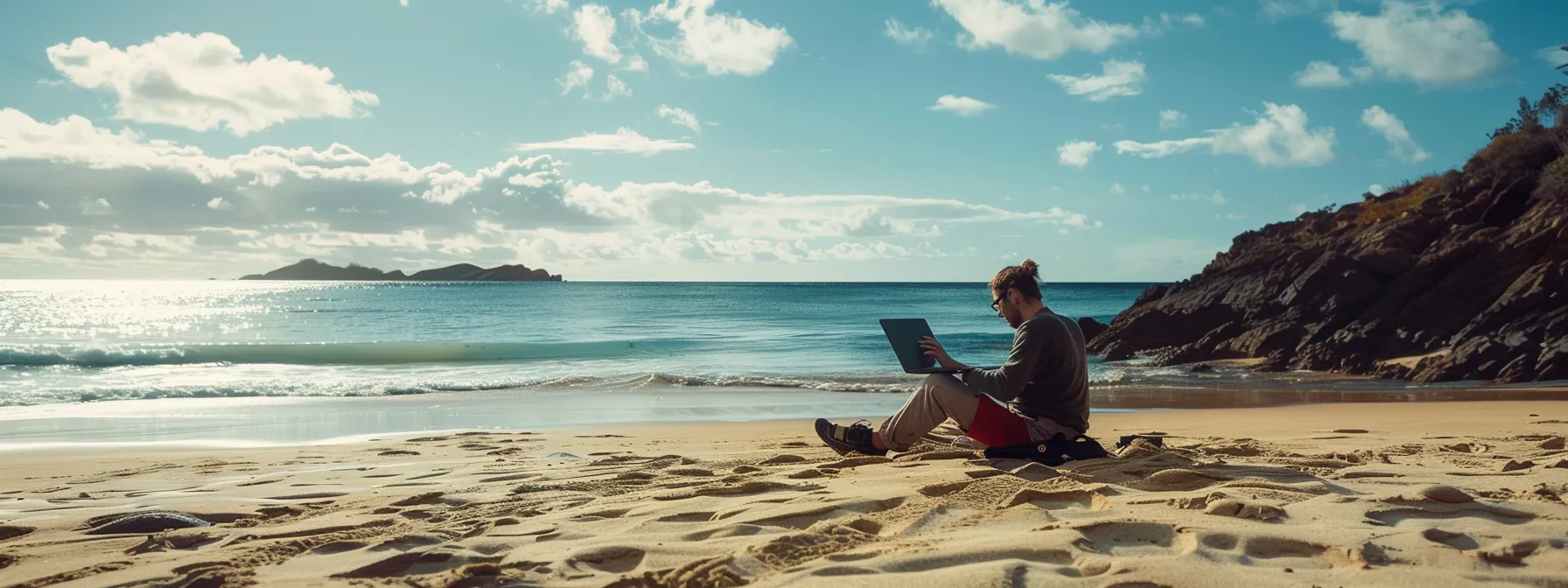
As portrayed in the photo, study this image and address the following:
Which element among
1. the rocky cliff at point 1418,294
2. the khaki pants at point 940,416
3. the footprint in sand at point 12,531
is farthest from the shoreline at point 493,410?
the footprint in sand at point 12,531

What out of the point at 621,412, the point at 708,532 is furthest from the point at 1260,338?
the point at 708,532

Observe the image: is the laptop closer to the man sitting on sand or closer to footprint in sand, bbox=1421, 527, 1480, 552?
the man sitting on sand

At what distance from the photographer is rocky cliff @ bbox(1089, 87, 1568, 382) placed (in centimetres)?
1598

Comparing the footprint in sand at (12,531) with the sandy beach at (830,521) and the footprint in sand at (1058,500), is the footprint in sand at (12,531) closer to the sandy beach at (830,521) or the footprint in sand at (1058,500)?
the sandy beach at (830,521)

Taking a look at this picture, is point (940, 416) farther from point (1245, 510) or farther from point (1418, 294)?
point (1418, 294)

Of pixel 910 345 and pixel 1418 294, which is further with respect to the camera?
pixel 1418 294

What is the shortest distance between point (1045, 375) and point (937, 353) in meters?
0.64

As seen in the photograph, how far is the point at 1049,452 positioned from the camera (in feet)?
18.1

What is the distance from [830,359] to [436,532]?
20302mm

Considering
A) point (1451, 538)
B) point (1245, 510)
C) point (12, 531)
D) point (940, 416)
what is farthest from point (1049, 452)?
point (12, 531)

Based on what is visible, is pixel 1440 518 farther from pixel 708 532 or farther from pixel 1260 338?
pixel 1260 338

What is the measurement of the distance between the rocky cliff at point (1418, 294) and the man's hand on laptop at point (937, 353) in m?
13.6

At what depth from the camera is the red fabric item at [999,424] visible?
5.58 meters

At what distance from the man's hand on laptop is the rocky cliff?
13562mm
